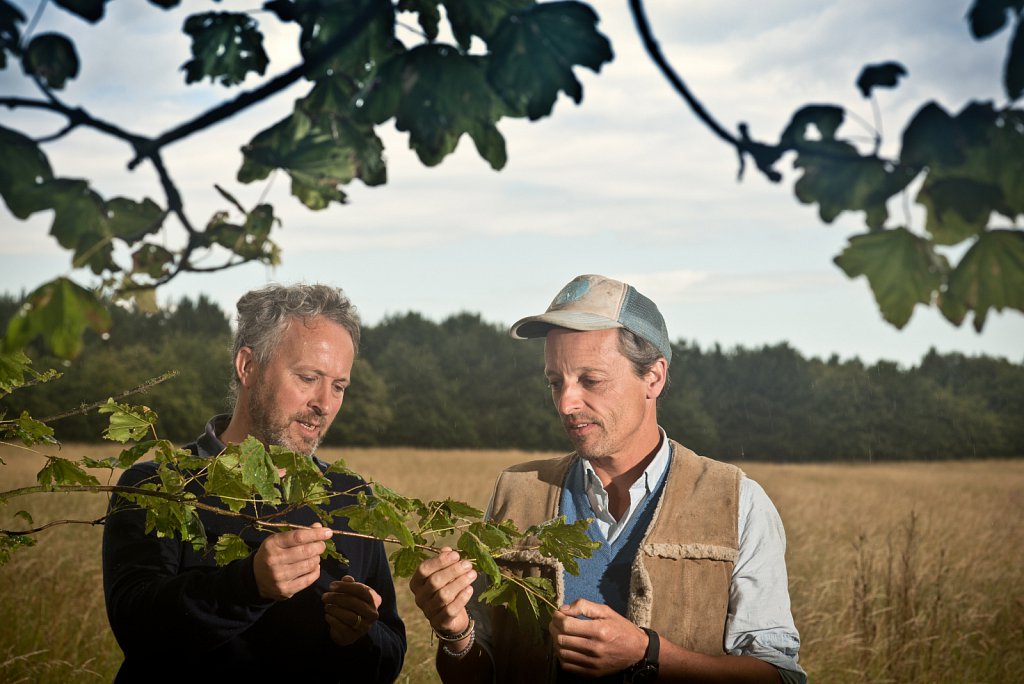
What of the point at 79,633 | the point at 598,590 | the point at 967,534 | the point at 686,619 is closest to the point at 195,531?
the point at 598,590

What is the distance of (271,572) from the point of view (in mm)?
2176

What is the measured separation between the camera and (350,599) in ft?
8.46

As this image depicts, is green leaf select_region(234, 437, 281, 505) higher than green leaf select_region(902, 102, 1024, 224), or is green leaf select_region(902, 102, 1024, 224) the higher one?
green leaf select_region(902, 102, 1024, 224)

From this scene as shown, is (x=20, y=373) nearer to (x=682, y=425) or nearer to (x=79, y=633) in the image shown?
(x=79, y=633)

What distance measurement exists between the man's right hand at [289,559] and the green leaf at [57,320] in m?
1.03

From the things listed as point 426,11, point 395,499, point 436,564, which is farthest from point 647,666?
point 426,11

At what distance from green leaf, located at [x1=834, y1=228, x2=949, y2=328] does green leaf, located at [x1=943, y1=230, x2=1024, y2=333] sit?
3 cm

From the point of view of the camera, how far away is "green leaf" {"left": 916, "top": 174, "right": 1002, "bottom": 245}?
1.20 metres

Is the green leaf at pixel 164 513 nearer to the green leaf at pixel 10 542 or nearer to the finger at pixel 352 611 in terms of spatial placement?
the green leaf at pixel 10 542

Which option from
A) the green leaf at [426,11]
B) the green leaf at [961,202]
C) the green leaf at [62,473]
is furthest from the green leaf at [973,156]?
the green leaf at [62,473]

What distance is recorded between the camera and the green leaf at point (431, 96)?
136cm

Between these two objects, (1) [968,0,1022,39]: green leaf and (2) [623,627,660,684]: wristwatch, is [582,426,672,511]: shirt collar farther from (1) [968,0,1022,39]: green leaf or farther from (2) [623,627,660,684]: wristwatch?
(1) [968,0,1022,39]: green leaf

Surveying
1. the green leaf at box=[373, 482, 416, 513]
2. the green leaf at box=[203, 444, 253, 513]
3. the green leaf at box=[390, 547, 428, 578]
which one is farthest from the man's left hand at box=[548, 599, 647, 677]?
the green leaf at box=[203, 444, 253, 513]

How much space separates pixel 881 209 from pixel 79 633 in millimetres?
6150
